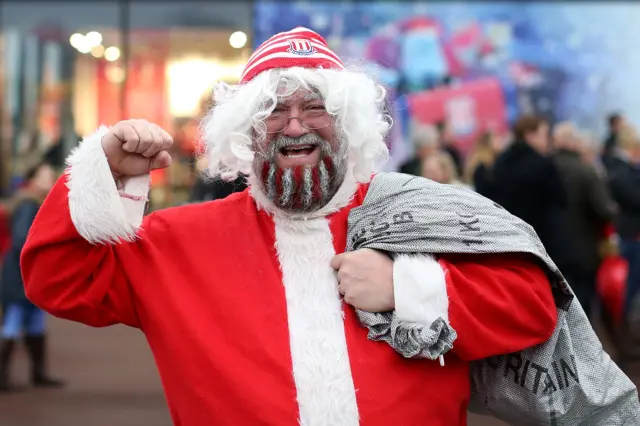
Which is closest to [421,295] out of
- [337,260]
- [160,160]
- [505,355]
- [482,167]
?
[337,260]

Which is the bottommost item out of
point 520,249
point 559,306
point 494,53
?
point 559,306

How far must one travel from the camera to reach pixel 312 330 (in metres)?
2.61

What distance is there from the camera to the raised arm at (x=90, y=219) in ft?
8.08

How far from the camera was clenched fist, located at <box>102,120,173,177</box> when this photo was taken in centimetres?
244

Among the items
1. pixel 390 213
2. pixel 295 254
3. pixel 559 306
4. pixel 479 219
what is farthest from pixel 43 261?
pixel 559 306

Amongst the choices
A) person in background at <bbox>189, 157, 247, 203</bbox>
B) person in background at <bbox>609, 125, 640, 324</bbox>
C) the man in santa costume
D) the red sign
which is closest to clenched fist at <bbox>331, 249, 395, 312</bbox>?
the man in santa costume

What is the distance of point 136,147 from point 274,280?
54 cm

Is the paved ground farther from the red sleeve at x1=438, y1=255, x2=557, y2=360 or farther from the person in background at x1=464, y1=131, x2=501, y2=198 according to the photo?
the person in background at x1=464, y1=131, x2=501, y2=198

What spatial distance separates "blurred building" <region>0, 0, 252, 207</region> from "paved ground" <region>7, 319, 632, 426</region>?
4.01 meters

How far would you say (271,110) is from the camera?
2.69 m

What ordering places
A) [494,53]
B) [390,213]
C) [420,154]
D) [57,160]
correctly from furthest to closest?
[494,53] → [57,160] → [420,154] → [390,213]

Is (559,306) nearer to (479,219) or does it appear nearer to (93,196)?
(479,219)

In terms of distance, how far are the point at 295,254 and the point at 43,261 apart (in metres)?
0.69

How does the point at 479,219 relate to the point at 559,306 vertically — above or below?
above
